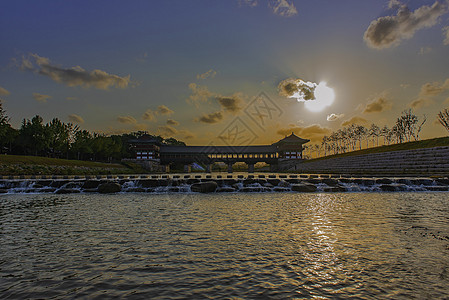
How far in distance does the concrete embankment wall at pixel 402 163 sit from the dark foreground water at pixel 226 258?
105ft

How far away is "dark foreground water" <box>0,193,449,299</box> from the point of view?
11.9ft

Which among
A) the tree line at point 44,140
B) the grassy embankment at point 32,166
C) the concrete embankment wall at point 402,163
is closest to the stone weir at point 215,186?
the concrete embankment wall at point 402,163

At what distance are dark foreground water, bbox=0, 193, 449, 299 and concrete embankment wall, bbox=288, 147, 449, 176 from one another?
1258 inches

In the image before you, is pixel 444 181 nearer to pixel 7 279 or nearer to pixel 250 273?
pixel 250 273

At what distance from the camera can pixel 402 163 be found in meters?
39.1

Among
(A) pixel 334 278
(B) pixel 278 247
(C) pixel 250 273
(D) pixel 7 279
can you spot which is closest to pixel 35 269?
(D) pixel 7 279

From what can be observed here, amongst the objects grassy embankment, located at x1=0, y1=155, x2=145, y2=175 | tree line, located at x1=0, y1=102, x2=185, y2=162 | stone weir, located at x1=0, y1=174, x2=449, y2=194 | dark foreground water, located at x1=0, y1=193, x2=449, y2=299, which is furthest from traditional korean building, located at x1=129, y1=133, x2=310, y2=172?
dark foreground water, located at x1=0, y1=193, x2=449, y2=299

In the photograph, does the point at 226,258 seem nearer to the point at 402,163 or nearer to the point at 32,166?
the point at 32,166

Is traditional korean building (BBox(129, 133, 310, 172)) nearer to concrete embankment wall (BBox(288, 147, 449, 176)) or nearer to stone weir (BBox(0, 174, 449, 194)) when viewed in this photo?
concrete embankment wall (BBox(288, 147, 449, 176))

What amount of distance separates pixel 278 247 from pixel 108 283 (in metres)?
3.43

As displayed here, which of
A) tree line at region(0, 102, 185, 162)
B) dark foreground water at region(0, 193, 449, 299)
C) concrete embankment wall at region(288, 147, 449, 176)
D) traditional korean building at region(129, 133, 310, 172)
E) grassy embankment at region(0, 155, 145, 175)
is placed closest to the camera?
dark foreground water at region(0, 193, 449, 299)

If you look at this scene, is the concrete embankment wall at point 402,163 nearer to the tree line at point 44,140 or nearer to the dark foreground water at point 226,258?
the dark foreground water at point 226,258

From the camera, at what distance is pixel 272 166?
3179 inches

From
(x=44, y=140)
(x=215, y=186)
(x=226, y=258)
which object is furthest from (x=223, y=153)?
(x=226, y=258)
